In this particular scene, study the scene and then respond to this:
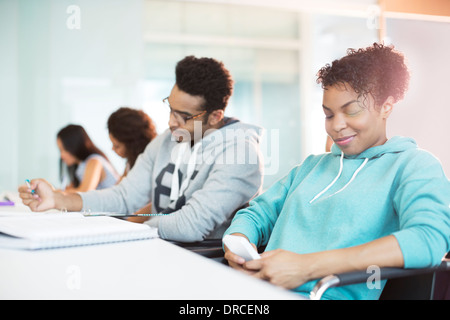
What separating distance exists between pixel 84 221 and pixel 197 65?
956mm

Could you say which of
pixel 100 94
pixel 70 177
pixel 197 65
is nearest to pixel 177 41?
pixel 100 94

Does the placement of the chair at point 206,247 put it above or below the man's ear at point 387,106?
below

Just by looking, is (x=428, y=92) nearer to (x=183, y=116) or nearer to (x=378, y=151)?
(x=183, y=116)

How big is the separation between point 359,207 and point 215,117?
913 mm

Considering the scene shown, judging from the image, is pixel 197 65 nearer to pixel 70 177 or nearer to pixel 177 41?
pixel 70 177

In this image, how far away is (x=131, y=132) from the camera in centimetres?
261

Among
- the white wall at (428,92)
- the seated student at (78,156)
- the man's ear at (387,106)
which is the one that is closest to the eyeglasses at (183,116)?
the man's ear at (387,106)

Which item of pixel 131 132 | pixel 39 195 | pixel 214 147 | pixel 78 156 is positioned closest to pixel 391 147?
pixel 214 147

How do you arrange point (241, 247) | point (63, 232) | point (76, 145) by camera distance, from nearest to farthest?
1. point (63, 232)
2. point (241, 247)
3. point (76, 145)

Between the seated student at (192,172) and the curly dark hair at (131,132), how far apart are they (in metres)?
0.49

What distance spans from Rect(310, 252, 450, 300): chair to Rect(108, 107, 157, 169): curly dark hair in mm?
1770

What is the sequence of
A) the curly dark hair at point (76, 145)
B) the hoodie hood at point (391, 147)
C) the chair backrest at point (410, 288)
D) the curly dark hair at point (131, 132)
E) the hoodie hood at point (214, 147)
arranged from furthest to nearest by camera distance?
the curly dark hair at point (76, 145)
the curly dark hair at point (131, 132)
the hoodie hood at point (214, 147)
the hoodie hood at point (391, 147)
the chair backrest at point (410, 288)

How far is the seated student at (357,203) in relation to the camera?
1.00m

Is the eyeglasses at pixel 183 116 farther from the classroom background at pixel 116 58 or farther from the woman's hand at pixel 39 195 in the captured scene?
the classroom background at pixel 116 58
